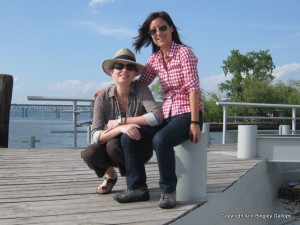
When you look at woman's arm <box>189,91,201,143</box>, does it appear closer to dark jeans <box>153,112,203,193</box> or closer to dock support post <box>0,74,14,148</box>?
dark jeans <box>153,112,203,193</box>

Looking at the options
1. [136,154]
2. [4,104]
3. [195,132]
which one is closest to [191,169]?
[195,132]

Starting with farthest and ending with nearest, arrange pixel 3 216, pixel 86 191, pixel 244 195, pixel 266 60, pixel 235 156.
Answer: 1. pixel 266 60
2. pixel 235 156
3. pixel 244 195
4. pixel 86 191
5. pixel 3 216

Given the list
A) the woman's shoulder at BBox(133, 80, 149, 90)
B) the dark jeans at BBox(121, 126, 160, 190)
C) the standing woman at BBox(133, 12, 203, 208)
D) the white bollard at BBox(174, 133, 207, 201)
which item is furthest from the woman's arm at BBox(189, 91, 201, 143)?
the woman's shoulder at BBox(133, 80, 149, 90)

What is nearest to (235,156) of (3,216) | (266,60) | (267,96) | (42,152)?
(42,152)

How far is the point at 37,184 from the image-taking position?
401cm

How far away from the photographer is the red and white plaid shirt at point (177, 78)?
319 cm

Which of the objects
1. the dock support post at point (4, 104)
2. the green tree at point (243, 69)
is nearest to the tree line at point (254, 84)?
the green tree at point (243, 69)

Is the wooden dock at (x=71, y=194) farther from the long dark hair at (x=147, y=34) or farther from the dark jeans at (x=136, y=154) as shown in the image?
the long dark hair at (x=147, y=34)

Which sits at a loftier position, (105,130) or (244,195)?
(105,130)

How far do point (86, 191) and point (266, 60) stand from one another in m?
77.0

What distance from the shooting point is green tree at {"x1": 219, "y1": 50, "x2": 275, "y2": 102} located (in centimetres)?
7438

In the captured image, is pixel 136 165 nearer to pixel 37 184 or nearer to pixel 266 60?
pixel 37 184

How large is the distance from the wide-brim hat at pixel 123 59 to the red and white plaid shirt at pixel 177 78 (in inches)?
6.3

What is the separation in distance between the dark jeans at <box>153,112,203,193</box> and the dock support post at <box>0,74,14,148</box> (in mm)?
5472
